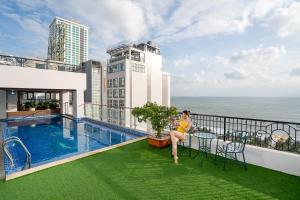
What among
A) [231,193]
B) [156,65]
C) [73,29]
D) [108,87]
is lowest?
A: [231,193]

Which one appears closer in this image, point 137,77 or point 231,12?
point 231,12

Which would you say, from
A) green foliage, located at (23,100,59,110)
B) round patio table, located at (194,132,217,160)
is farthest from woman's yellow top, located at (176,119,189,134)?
green foliage, located at (23,100,59,110)

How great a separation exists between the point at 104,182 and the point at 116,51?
135ft

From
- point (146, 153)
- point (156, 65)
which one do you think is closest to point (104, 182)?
point (146, 153)

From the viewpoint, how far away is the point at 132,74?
39.9m

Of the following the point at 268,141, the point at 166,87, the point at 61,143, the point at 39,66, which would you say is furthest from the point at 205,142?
the point at 166,87

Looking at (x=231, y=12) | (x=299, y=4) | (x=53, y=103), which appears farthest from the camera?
(x=53, y=103)

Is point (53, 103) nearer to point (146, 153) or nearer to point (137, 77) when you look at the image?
point (146, 153)

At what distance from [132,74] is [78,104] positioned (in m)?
28.2

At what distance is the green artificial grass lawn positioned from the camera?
2.78m

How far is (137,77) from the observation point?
41.3 m

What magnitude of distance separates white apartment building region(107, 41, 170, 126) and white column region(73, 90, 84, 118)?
1046 inches

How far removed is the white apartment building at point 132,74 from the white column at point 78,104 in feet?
87.1

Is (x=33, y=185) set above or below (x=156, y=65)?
below
